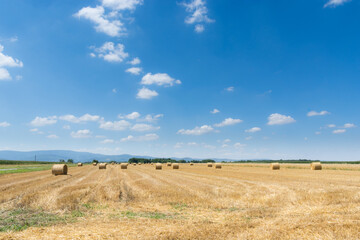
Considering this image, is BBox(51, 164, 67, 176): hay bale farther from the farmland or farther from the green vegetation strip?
the green vegetation strip

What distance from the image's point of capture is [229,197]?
14211 millimetres

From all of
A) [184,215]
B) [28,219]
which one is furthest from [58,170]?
[184,215]

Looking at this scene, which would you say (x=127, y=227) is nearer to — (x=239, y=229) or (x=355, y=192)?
(x=239, y=229)

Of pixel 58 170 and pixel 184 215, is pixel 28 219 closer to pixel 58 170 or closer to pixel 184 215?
pixel 184 215

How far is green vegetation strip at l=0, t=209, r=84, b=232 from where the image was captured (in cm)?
859

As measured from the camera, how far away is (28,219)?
964 centimetres

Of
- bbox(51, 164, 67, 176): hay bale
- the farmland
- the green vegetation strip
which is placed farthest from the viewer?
bbox(51, 164, 67, 176): hay bale

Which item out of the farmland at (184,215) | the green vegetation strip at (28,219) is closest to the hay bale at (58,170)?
the farmland at (184,215)

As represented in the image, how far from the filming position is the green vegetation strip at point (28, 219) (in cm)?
859

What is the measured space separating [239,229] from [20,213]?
9.18 meters

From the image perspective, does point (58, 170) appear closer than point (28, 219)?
No

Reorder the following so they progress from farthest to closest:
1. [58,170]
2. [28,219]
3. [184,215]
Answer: [58,170] → [184,215] → [28,219]

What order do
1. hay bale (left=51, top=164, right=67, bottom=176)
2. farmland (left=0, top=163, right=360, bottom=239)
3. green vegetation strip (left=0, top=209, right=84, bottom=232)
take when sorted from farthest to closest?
hay bale (left=51, top=164, right=67, bottom=176) < green vegetation strip (left=0, top=209, right=84, bottom=232) < farmland (left=0, top=163, right=360, bottom=239)

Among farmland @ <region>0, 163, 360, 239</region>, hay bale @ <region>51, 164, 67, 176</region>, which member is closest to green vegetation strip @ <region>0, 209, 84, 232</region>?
farmland @ <region>0, 163, 360, 239</region>
